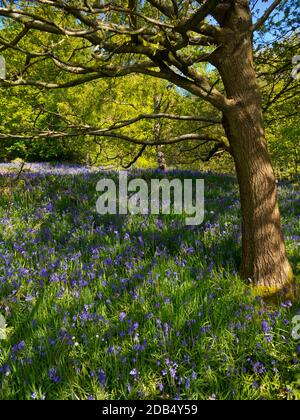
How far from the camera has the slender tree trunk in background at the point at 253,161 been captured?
3.68 meters

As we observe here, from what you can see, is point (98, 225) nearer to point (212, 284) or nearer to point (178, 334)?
point (212, 284)

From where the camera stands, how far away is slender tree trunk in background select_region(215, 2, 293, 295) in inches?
145

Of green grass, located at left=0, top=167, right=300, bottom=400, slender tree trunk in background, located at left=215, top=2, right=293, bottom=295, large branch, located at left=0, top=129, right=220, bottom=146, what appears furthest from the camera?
slender tree trunk in background, located at left=215, top=2, right=293, bottom=295

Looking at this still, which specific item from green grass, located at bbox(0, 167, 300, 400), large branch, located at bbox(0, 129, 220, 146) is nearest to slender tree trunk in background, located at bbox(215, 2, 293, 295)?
green grass, located at bbox(0, 167, 300, 400)

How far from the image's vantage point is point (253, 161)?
3715 mm

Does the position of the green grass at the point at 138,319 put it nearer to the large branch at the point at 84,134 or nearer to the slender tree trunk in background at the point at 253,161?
the slender tree trunk in background at the point at 253,161

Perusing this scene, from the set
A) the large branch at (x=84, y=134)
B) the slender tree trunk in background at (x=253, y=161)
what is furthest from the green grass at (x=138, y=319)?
the large branch at (x=84, y=134)

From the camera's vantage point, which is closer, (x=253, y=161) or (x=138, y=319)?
(x=138, y=319)

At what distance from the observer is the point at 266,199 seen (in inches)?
146

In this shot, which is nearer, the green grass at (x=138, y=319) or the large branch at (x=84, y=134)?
the green grass at (x=138, y=319)

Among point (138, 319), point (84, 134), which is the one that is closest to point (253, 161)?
point (84, 134)

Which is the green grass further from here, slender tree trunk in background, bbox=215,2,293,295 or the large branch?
the large branch

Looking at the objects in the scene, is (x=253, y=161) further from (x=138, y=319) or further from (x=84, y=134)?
(x=138, y=319)
